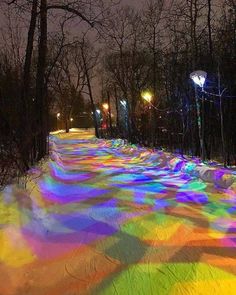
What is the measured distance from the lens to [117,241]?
7.68 metres

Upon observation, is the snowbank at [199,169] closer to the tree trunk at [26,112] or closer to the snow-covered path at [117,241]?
the snow-covered path at [117,241]

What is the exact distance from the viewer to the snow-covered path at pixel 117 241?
5.83 meters

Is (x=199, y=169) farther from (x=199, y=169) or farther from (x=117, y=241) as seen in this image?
(x=117, y=241)

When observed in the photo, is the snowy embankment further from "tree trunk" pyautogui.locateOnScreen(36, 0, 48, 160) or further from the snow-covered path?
"tree trunk" pyautogui.locateOnScreen(36, 0, 48, 160)

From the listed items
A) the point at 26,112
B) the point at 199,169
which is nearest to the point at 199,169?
the point at 199,169

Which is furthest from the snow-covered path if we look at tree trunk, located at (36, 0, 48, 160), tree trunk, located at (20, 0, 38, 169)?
tree trunk, located at (36, 0, 48, 160)

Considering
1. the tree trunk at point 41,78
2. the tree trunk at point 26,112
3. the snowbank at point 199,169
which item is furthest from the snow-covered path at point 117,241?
the tree trunk at point 41,78

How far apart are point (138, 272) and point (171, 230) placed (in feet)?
7.40

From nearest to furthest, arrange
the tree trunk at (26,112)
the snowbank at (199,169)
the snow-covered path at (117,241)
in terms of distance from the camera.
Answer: the snow-covered path at (117,241), the snowbank at (199,169), the tree trunk at (26,112)

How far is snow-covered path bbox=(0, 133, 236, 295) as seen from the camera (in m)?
5.83

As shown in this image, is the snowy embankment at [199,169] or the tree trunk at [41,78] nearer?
the snowy embankment at [199,169]

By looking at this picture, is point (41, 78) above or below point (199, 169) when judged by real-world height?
above

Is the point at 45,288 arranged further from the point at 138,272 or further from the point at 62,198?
the point at 62,198

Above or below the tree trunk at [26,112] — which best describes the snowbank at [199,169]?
below
